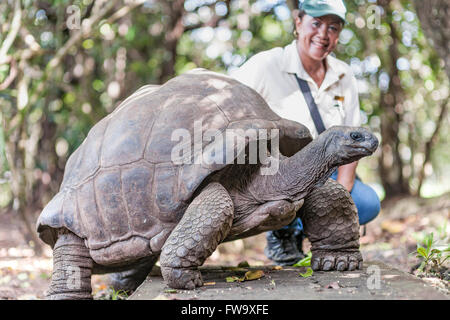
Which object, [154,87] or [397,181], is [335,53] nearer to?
[397,181]

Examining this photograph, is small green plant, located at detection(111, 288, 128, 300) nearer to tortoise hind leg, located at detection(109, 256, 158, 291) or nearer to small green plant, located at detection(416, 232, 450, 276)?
tortoise hind leg, located at detection(109, 256, 158, 291)

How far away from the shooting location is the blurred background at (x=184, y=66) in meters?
6.88

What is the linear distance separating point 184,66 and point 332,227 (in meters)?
7.23

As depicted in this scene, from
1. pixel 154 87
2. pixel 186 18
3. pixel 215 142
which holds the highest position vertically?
pixel 186 18

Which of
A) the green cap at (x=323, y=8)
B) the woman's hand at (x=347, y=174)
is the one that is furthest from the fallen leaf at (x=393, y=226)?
the green cap at (x=323, y=8)

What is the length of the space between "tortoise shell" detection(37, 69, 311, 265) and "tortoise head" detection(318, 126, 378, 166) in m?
0.45

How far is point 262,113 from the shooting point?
3242 mm

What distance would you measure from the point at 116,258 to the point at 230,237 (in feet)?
2.39

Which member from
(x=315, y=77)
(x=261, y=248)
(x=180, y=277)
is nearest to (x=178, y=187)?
(x=180, y=277)

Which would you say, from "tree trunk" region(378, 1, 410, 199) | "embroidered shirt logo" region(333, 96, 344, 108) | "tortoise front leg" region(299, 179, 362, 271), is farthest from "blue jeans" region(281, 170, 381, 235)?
"tree trunk" region(378, 1, 410, 199)

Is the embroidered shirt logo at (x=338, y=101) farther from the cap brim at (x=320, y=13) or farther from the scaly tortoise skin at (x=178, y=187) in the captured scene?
the scaly tortoise skin at (x=178, y=187)

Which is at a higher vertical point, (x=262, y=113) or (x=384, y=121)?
(x=384, y=121)

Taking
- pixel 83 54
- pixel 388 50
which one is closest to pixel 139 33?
pixel 83 54

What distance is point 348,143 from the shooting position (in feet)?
9.00
